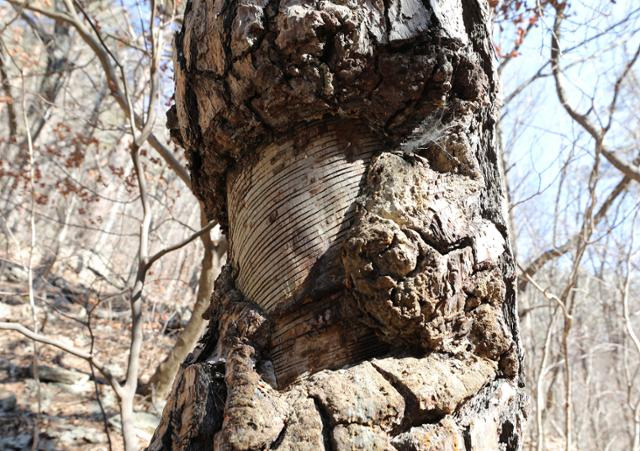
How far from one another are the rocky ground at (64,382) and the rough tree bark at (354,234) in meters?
2.36

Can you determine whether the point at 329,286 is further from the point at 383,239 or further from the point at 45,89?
the point at 45,89

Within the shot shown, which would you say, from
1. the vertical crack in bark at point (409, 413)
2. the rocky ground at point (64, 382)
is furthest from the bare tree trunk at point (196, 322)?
the vertical crack in bark at point (409, 413)

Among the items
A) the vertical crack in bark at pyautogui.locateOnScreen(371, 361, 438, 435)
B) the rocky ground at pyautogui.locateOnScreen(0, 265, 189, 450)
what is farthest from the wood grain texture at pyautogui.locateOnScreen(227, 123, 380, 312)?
the rocky ground at pyautogui.locateOnScreen(0, 265, 189, 450)

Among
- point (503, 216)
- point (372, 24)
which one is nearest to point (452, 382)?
point (503, 216)

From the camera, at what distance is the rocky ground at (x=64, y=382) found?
4.68 metres

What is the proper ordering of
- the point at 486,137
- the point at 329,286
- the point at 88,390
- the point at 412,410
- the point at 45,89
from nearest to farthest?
the point at 412,410
the point at 329,286
the point at 486,137
the point at 88,390
the point at 45,89

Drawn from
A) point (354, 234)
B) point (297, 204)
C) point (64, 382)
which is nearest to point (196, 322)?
point (64, 382)

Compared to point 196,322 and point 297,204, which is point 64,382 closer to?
point 196,322

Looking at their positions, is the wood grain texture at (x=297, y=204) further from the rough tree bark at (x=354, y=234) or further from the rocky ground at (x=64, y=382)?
the rocky ground at (x=64, y=382)

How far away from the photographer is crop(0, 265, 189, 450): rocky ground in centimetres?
468

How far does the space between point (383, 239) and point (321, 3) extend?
1.90ft

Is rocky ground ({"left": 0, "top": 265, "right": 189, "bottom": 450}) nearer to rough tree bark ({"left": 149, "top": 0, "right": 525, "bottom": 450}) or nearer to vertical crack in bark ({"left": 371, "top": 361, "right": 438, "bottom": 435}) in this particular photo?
rough tree bark ({"left": 149, "top": 0, "right": 525, "bottom": 450})

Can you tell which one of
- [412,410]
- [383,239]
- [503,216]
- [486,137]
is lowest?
[412,410]

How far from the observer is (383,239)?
3.71ft
